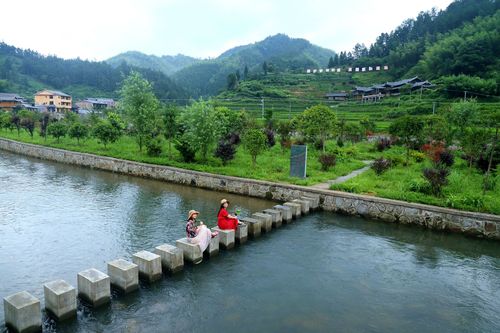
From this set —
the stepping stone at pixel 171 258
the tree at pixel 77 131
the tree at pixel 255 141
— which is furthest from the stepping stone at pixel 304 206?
the tree at pixel 77 131

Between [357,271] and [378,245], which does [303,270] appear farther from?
[378,245]

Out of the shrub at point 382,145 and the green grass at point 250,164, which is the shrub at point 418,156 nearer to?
the green grass at point 250,164

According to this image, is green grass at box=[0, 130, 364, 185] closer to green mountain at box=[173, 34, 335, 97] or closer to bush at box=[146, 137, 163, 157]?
bush at box=[146, 137, 163, 157]

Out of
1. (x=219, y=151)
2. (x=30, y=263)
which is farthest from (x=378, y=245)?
(x=219, y=151)

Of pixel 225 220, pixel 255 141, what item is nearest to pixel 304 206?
pixel 225 220

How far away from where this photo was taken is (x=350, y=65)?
123188 millimetres

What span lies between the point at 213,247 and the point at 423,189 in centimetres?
988

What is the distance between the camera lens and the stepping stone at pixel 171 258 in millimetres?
9039

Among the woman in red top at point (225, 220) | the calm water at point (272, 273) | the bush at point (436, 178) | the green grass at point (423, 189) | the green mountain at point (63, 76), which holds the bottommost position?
the calm water at point (272, 273)

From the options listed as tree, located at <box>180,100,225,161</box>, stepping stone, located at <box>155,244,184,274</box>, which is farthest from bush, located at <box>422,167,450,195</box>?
tree, located at <box>180,100,225,161</box>

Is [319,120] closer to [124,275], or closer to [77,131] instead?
[124,275]

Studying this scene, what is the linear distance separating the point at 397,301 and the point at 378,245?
3.71 m

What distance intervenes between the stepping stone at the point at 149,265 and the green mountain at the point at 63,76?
101540mm

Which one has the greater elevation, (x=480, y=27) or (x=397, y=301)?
(x=480, y=27)
